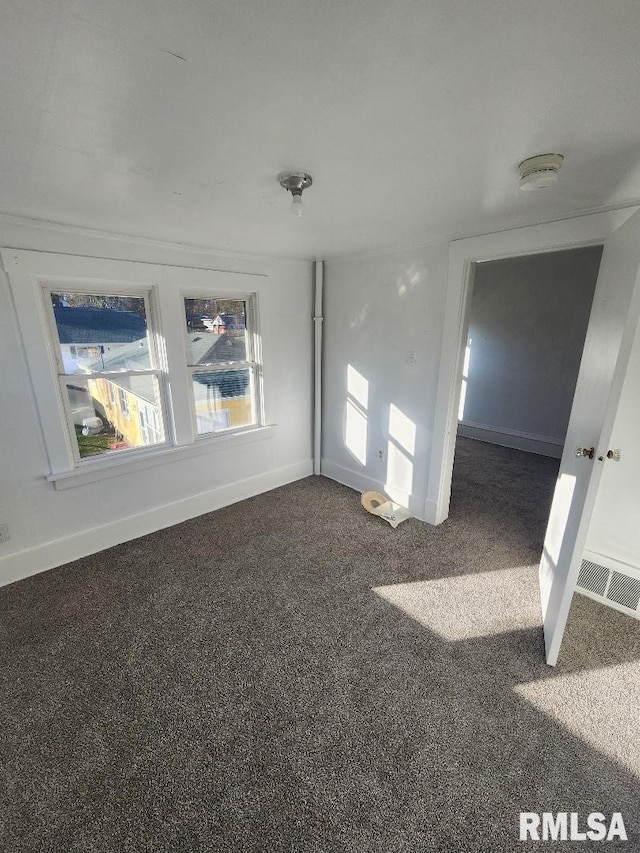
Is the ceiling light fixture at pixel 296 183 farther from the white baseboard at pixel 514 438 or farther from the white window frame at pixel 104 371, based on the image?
the white baseboard at pixel 514 438

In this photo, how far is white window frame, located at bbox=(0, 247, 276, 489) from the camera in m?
2.09

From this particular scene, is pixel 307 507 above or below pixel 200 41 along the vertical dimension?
below

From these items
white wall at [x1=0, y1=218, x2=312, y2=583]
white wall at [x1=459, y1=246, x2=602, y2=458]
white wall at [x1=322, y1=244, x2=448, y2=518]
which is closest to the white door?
white wall at [x1=322, y1=244, x2=448, y2=518]

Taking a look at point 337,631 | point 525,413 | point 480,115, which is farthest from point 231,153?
point 525,413

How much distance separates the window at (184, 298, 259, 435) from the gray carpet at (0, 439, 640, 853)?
1.16 meters

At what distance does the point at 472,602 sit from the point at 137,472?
2473 millimetres

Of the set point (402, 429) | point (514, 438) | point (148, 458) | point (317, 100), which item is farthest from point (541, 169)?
point (514, 438)

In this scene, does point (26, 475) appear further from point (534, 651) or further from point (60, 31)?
point (534, 651)

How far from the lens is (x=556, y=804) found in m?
1.22

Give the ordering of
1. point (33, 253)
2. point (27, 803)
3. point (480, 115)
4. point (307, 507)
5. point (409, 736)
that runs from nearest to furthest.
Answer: point (480, 115)
point (27, 803)
point (409, 736)
point (33, 253)
point (307, 507)

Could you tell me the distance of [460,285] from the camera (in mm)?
2414

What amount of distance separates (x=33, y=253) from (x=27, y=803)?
8.30ft

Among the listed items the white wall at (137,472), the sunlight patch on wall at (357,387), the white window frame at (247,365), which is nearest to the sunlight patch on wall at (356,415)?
the sunlight patch on wall at (357,387)

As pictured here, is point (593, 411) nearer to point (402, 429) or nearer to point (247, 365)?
point (402, 429)
